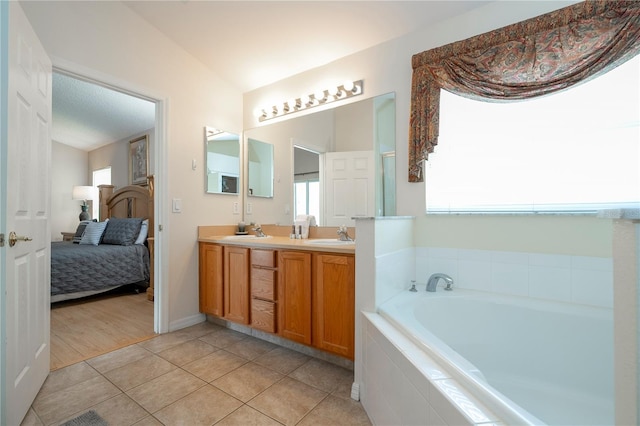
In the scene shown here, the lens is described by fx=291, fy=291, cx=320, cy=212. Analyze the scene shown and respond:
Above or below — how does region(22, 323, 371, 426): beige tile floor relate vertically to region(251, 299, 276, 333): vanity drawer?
below

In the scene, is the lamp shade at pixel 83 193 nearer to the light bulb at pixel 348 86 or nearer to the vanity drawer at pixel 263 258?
the vanity drawer at pixel 263 258

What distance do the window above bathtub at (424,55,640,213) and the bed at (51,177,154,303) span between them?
333 centimetres

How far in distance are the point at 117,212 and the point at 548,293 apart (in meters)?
6.05

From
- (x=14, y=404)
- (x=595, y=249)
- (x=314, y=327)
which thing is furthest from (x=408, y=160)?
(x=14, y=404)

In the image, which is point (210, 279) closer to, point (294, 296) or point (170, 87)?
point (294, 296)

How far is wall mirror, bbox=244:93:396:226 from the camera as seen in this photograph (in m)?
2.25

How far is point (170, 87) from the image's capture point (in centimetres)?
259

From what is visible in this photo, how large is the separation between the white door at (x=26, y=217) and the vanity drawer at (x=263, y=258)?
4.21 ft

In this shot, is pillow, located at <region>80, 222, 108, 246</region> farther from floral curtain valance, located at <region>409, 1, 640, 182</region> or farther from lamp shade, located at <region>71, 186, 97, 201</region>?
floral curtain valance, located at <region>409, 1, 640, 182</region>

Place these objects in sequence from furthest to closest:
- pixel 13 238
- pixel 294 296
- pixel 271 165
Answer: pixel 271 165
pixel 294 296
pixel 13 238

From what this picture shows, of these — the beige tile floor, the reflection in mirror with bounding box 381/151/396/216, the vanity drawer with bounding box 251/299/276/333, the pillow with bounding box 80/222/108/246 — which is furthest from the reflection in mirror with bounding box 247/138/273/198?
the pillow with bounding box 80/222/108/246

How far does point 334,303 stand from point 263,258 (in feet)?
2.32

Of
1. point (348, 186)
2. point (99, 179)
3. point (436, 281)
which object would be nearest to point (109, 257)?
point (348, 186)

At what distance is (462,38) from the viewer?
1933 millimetres
